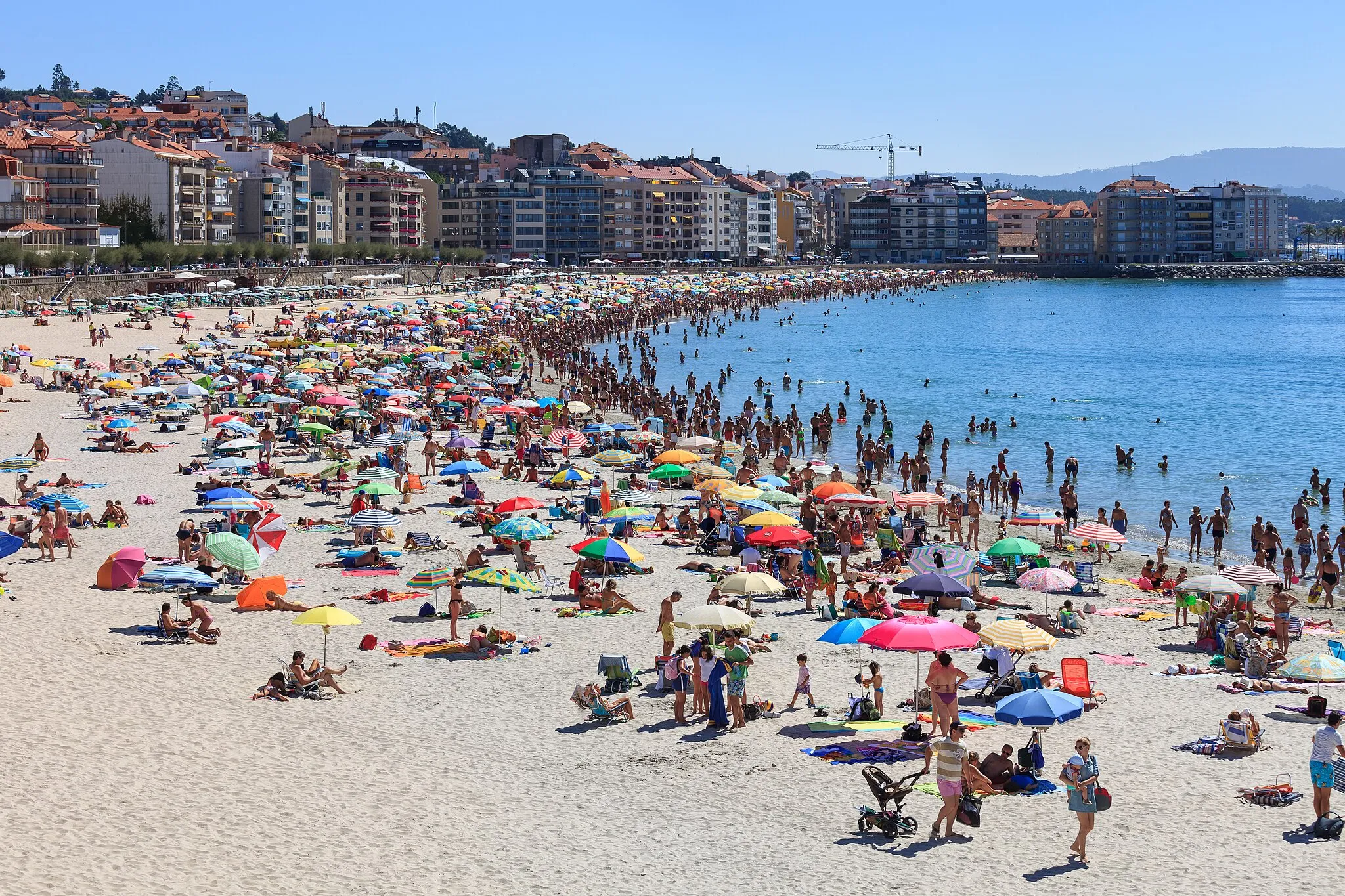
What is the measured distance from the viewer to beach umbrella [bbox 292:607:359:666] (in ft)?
51.5

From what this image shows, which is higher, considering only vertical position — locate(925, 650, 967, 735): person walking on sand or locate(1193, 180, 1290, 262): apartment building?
locate(1193, 180, 1290, 262): apartment building

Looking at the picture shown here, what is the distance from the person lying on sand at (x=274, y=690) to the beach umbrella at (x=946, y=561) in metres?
8.25

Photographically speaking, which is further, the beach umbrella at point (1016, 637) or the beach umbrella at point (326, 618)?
the beach umbrella at point (326, 618)

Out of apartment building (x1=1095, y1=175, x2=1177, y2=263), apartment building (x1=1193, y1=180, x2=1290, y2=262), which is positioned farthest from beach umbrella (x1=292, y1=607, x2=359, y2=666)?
apartment building (x1=1193, y1=180, x2=1290, y2=262)

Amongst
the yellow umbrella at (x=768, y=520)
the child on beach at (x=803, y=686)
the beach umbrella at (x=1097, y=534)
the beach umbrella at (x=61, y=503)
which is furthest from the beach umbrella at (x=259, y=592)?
the beach umbrella at (x=1097, y=534)

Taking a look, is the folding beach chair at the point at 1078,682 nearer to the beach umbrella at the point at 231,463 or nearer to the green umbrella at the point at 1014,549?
the green umbrella at the point at 1014,549

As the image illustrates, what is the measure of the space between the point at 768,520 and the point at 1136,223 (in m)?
174

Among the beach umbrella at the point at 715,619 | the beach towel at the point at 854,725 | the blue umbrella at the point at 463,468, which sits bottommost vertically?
the beach towel at the point at 854,725

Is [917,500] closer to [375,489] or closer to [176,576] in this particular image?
[375,489]

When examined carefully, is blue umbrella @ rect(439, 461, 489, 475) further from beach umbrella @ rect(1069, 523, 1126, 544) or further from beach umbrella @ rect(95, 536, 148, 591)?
beach umbrella @ rect(1069, 523, 1126, 544)

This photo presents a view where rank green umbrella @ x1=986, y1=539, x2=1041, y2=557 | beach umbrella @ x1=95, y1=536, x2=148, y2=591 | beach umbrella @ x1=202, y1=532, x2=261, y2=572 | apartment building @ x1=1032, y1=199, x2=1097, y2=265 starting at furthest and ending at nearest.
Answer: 1. apartment building @ x1=1032, y1=199, x2=1097, y2=265
2. green umbrella @ x1=986, y1=539, x2=1041, y2=557
3. beach umbrella @ x1=95, y1=536, x2=148, y2=591
4. beach umbrella @ x1=202, y1=532, x2=261, y2=572

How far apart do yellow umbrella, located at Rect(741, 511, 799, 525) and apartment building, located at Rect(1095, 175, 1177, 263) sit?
16943 cm

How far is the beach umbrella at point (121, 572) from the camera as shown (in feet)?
61.0

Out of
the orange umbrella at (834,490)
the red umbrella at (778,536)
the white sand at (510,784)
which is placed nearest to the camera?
the white sand at (510,784)
